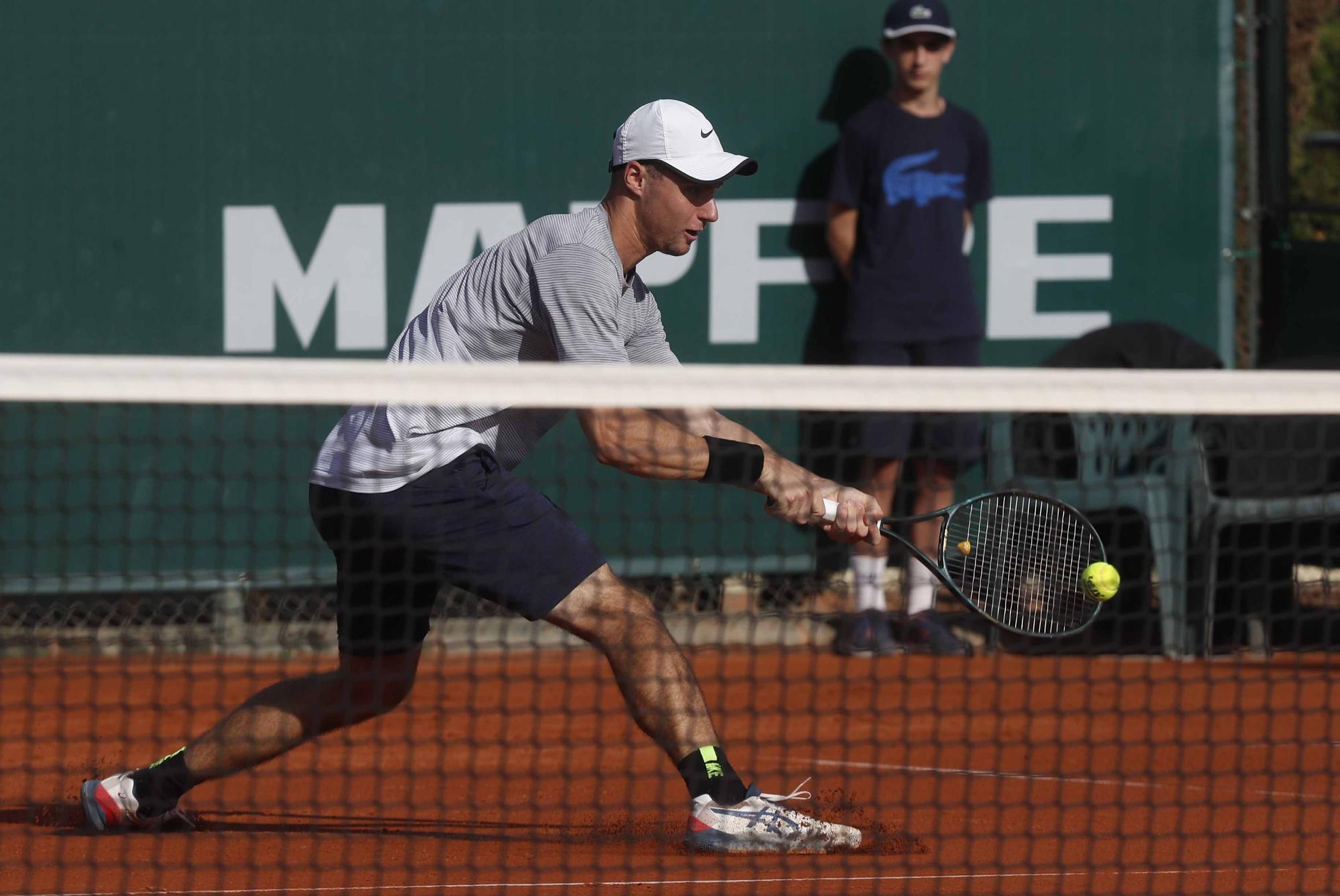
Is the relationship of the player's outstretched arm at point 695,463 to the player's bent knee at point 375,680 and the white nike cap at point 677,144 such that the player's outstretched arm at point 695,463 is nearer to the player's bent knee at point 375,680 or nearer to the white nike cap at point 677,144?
the white nike cap at point 677,144

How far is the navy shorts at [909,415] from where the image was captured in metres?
6.82

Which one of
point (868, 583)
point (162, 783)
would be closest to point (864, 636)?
point (868, 583)

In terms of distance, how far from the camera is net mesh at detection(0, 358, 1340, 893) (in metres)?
3.81

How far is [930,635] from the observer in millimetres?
6816

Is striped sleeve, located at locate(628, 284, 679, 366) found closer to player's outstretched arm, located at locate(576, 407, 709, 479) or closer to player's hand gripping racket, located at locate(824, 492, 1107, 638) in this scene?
player's outstretched arm, located at locate(576, 407, 709, 479)

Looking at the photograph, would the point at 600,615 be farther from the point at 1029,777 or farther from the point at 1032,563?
the point at 1029,777

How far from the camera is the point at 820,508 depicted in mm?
3869

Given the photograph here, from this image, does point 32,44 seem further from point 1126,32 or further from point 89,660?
point 1126,32

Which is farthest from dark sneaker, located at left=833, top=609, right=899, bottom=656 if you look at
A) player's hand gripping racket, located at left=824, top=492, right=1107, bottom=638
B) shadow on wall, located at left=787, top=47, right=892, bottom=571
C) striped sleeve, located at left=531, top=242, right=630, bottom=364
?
striped sleeve, located at left=531, top=242, right=630, bottom=364

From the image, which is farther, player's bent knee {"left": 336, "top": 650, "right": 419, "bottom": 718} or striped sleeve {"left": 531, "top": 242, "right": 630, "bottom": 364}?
player's bent knee {"left": 336, "top": 650, "right": 419, "bottom": 718}

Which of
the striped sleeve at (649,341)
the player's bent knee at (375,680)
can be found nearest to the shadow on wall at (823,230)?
the striped sleeve at (649,341)

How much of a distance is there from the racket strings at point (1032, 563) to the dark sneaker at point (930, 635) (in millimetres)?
2224

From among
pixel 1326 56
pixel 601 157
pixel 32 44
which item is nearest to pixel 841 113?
pixel 601 157

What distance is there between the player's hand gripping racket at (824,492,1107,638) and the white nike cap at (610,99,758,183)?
956 millimetres
